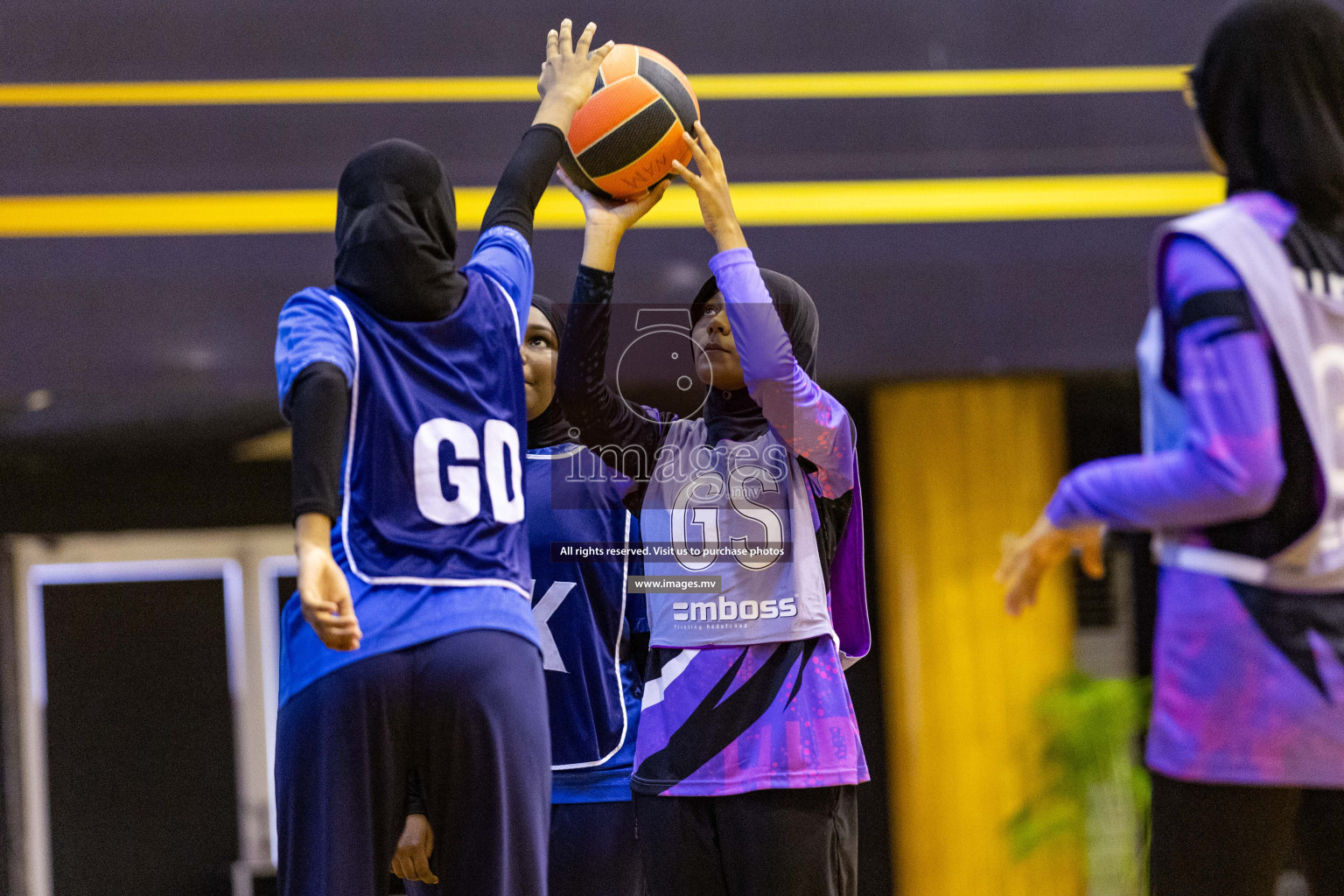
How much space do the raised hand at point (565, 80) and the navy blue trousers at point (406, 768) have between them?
45.7 inches

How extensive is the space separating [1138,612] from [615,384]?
3823 millimetres

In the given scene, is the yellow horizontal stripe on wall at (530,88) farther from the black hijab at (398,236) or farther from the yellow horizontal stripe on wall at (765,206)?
the black hijab at (398,236)

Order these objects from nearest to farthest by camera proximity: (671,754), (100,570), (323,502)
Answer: (323,502) → (671,754) → (100,570)

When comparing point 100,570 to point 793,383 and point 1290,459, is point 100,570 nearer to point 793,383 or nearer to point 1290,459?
point 793,383

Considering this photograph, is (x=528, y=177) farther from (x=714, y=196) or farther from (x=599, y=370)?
(x=599, y=370)

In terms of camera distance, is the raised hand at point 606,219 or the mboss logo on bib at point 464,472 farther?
the raised hand at point 606,219

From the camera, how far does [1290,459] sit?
1646 millimetres

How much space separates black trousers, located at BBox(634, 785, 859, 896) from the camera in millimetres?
2312

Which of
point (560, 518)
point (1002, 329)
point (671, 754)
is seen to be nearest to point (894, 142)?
point (1002, 329)

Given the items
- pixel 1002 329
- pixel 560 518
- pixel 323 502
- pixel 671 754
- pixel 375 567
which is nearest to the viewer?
pixel 323 502

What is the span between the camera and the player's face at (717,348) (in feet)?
8.56

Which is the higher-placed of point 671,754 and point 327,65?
point 327,65

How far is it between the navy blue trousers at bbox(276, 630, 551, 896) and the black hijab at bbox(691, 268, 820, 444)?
33.5 inches

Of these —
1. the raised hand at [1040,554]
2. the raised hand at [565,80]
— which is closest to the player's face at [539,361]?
the raised hand at [565,80]
